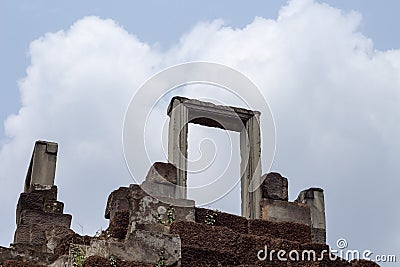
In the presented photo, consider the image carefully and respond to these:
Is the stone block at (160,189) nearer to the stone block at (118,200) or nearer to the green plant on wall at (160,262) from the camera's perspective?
the stone block at (118,200)

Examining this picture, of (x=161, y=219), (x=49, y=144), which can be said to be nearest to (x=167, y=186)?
(x=161, y=219)

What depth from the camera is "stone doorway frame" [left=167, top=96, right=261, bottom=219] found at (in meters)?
11.3

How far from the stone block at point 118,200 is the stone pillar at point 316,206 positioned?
289 centimetres

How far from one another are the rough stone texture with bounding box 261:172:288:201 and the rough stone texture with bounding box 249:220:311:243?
116 centimetres

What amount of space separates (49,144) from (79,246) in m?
3.56

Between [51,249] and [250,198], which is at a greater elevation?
[250,198]

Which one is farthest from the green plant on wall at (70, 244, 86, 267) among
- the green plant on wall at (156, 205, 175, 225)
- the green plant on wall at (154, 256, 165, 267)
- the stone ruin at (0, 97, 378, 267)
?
the green plant on wall at (156, 205, 175, 225)

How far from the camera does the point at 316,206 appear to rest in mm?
11875

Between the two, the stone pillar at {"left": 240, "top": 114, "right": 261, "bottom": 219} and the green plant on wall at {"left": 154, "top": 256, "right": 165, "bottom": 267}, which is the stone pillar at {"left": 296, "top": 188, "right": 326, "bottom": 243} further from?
the green plant on wall at {"left": 154, "top": 256, "right": 165, "bottom": 267}

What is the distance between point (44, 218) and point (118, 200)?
1170 mm

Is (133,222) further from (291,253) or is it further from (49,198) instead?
(49,198)

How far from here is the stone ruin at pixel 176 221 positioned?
28.1 feet

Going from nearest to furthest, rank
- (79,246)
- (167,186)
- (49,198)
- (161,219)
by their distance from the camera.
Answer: (79,246) → (161,219) → (167,186) → (49,198)

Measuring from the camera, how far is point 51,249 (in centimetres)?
974
